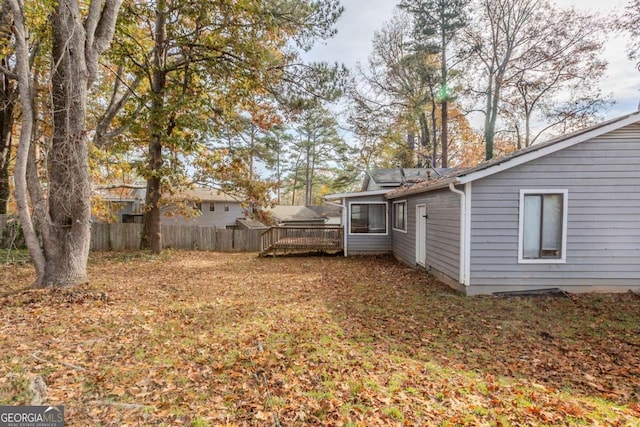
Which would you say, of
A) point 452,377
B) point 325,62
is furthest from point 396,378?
point 325,62

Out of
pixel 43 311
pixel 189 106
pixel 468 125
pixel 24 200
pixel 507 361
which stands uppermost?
pixel 468 125

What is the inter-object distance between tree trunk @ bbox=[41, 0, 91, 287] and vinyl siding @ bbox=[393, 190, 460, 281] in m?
7.84

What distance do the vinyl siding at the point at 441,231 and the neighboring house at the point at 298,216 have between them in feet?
52.9

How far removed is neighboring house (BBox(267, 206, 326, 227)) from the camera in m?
25.7

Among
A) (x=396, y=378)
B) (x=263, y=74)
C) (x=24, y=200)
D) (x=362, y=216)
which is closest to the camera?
(x=396, y=378)

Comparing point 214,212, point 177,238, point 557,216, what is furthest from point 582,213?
point 214,212

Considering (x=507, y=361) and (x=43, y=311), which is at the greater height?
(x=43, y=311)

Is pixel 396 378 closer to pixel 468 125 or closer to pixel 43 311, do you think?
pixel 43 311

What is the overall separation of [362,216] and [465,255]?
21.1ft

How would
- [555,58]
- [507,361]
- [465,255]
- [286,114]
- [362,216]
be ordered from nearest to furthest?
[507,361] → [465,255] → [286,114] → [362,216] → [555,58]

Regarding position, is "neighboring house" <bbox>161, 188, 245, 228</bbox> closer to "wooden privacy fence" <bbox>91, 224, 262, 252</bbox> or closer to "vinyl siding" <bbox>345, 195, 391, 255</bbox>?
"wooden privacy fence" <bbox>91, 224, 262, 252</bbox>

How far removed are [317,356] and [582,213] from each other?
6.46m

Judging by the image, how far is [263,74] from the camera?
9898 mm

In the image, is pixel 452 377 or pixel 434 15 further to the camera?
pixel 434 15
